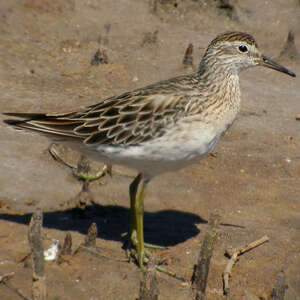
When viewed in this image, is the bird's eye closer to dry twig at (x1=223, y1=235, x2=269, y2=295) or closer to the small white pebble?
dry twig at (x1=223, y1=235, x2=269, y2=295)

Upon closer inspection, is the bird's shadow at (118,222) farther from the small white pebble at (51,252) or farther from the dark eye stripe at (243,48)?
the dark eye stripe at (243,48)

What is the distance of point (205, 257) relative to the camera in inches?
247

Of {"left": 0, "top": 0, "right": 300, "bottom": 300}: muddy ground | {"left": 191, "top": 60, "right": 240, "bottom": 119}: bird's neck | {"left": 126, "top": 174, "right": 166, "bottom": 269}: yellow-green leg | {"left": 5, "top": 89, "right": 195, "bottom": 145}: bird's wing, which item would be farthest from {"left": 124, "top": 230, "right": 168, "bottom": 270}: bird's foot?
{"left": 191, "top": 60, "right": 240, "bottom": 119}: bird's neck

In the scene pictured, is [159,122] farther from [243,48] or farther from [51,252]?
[51,252]

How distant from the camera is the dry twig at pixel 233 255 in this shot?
6.78 metres

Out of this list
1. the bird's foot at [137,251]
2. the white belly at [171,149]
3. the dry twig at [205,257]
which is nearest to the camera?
the dry twig at [205,257]

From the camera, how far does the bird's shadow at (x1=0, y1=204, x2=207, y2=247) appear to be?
7.52 m

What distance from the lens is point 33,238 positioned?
564 centimetres

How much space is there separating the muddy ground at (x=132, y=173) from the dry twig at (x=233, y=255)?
67 millimetres

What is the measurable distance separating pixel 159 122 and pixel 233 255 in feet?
5.66

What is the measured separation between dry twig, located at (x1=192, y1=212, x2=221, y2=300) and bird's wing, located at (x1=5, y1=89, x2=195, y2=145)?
1.27m

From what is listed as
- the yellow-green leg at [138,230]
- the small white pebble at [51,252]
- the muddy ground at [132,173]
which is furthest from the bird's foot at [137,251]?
the small white pebble at [51,252]

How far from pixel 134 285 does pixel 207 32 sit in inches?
349

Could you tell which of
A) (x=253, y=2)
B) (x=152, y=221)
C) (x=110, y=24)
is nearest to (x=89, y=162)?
(x=152, y=221)
